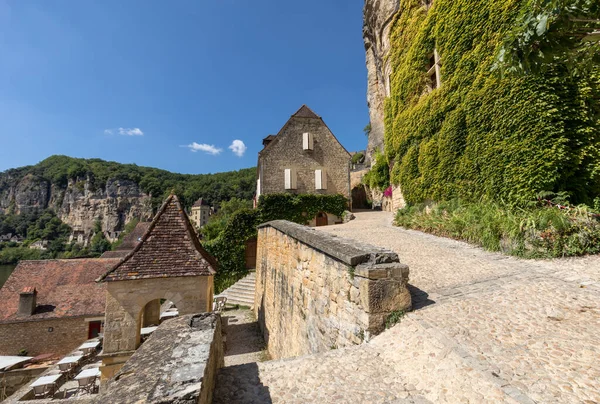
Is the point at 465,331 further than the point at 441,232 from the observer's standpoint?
No

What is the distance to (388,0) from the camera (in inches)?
687

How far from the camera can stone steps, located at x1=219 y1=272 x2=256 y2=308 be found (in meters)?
13.1

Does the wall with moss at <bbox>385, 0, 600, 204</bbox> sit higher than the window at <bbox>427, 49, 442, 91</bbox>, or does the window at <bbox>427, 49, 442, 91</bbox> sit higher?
the window at <bbox>427, 49, 442, 91</bbox>

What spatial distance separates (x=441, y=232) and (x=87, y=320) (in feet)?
59.3

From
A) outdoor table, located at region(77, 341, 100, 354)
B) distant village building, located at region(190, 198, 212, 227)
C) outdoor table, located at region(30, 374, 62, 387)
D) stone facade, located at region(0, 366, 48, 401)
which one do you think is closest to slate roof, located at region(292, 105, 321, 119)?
outdoor table, located at region(77, 341, 100, 354)

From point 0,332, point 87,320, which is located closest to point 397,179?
point 87,320

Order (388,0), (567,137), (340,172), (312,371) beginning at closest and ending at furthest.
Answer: (312,371)
(567,137)
(388,0)
(340,172)

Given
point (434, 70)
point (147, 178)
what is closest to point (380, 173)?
point (434, 70)

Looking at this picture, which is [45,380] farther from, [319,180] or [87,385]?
[319,180]

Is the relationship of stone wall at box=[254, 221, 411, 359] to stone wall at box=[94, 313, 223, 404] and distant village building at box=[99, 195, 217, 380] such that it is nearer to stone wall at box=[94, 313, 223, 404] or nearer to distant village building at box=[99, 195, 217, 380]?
stone wall at box=[94, 313, 223, 404]

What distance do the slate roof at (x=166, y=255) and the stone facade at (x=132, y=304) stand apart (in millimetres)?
132

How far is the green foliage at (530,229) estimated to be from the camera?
4.90 meters

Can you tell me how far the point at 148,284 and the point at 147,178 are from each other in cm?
10953

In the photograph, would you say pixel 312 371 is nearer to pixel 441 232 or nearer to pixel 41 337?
pixel 441 232
